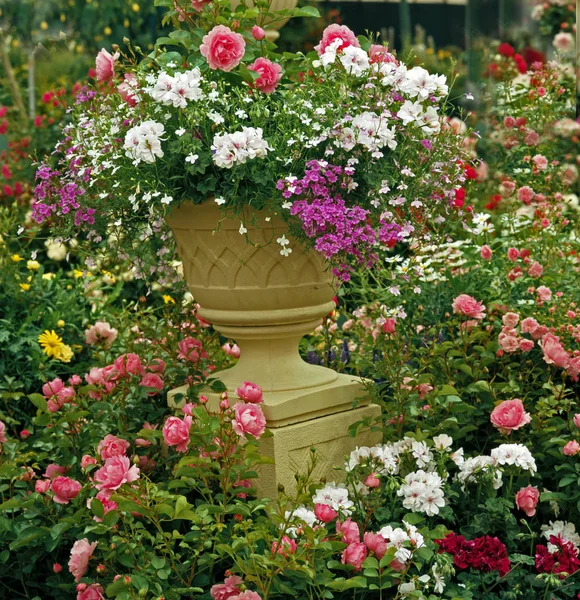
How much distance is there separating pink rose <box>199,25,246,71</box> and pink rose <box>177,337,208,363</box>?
850mm

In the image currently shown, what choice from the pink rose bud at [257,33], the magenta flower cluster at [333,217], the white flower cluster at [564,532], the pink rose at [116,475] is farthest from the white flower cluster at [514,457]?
the pink rose bud at [257,33]

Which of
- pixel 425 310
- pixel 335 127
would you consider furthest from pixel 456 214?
pixel 335 127

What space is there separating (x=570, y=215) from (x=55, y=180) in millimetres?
2499

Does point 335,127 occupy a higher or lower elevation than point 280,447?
higher

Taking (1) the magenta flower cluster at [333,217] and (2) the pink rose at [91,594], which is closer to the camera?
(2) the pink rose at [91,594]

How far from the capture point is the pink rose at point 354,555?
202 centimetres

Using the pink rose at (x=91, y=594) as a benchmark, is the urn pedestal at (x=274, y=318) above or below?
above

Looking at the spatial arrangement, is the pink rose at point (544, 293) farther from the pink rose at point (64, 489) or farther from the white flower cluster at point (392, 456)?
the pink rose at point (64, 489)

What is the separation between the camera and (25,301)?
3.37m

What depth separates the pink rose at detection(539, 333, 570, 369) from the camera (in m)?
2.52

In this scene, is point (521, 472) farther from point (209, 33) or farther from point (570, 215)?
point (570, 215)

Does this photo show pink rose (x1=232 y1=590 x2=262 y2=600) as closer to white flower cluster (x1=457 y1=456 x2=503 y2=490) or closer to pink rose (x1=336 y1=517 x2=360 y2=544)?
pink rose (x1=336 y1=517 x2=360 y2=544)

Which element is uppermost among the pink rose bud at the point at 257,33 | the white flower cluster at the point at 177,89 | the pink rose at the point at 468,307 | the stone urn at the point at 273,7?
the stone urn at the point at 273,7

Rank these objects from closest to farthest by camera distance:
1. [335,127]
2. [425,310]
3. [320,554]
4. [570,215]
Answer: [320,554] → [335,127] → [425,310] → [570,215]
